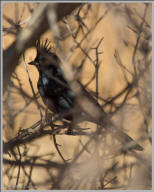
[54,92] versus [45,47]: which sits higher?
[45,47]

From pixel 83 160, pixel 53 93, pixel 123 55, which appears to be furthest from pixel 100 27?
pixel 83 160

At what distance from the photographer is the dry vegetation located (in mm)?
1306

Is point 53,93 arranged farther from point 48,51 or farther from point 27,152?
point 27,152

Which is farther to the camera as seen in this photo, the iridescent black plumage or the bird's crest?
the iridescent black plumage

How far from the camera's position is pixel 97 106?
1.27 m

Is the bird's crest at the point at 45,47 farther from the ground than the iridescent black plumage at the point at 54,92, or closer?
farther from the ground

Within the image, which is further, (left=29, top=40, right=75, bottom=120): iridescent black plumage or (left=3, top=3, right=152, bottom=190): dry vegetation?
(left=29, top=40, right=75, bottom=120): iridescent black plumage

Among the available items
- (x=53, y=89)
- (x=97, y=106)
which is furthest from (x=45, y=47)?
(x=97, y=106)

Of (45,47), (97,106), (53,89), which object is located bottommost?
(97,106)

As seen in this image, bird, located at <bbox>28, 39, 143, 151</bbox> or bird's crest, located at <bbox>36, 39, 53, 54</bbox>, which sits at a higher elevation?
bird's crest, located at <bbox>36, 39, 53, 54</bbox>

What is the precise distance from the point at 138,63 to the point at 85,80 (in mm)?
350

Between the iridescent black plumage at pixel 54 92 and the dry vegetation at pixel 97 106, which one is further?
the iridescent black plumage at pixel 54 92

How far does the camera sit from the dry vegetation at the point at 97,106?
1306mm

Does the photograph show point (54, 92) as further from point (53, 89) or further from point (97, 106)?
point (97, 106)
